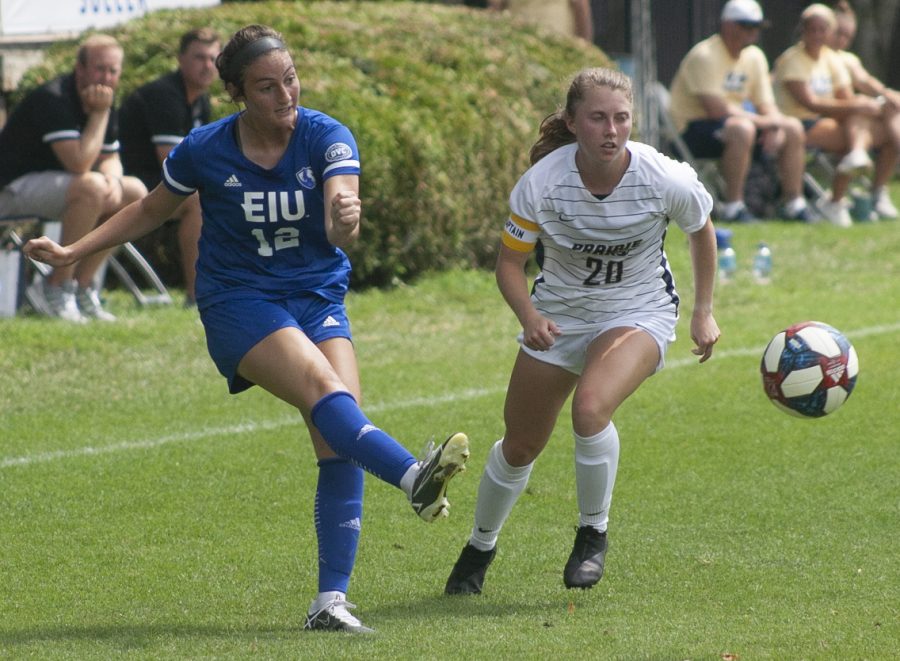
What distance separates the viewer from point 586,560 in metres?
5.39

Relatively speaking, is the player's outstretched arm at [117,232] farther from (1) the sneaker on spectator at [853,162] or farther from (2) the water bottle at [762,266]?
(1) the sneaker on spectator at [853,162]

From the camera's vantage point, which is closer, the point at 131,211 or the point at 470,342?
the point at 131,211

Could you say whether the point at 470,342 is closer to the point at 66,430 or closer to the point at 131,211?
the point at 66,430

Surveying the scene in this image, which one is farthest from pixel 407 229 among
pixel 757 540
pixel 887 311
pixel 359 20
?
Result: pixel 757 540

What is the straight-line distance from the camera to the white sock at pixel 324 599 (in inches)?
198

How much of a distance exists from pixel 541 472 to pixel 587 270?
7.04ft

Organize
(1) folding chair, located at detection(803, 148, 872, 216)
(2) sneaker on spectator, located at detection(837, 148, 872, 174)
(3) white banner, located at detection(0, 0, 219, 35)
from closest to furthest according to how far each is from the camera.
Answer: (3) white banner, located at detection(0, 0, 219, 35), (2) sneaker on spectator, located at detection(837, 148, 872, 174), (1) folding chair, located at detection(803, 148, 872, 216)

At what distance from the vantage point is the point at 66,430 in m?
8.34

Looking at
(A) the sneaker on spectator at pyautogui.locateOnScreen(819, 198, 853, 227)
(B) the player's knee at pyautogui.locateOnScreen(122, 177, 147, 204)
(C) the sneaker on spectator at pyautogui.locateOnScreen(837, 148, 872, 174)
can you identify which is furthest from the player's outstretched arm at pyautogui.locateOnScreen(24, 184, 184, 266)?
(C) the sneaker on spectator at pyautogui.locateOnScreen(837, 148, 872, 174)

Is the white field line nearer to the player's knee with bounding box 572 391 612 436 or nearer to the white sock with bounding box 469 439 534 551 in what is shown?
the white sock with bounding box 469 439 534 551

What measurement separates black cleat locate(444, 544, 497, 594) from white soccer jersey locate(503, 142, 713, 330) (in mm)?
909

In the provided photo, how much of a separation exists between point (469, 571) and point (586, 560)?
18.4 inches

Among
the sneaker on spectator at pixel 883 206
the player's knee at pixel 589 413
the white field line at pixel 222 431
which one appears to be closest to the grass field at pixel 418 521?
the white field line at pixel 222 431

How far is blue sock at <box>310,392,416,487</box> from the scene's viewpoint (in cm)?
477
